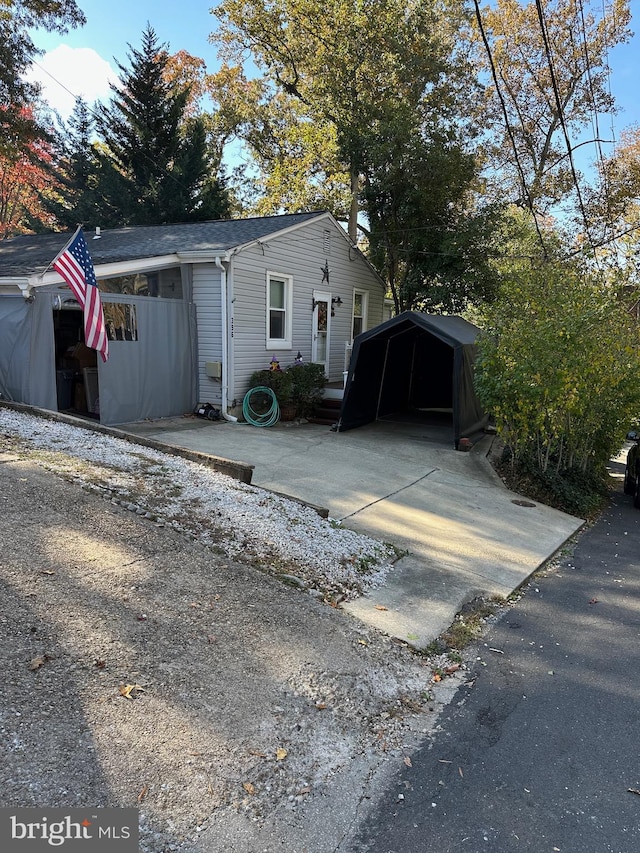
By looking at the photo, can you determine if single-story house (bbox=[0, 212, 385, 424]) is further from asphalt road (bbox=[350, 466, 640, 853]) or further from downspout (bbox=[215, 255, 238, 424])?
asphalt road (bbox=[350, 466, 640, 853])

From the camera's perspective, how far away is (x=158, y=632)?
2906 millimetres

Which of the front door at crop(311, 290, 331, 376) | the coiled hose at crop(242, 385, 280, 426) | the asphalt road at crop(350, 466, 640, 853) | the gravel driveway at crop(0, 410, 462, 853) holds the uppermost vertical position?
the front door at crop(311, 290, 331, 376)

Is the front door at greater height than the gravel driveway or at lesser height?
greater

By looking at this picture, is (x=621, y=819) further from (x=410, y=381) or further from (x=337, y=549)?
(x=410, y=381)

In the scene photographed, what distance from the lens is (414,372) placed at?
13469 mm

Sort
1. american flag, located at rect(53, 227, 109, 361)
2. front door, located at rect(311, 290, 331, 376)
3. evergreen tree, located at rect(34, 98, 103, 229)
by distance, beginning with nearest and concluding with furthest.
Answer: american flag, located at rect(53, 227, 109, 361) → front door, located at rect(311, 290, 331, 376) → evergreen tree, located at rect(34, 98, 103, 229)

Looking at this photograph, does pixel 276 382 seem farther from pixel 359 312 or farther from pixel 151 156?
pixel 151 156

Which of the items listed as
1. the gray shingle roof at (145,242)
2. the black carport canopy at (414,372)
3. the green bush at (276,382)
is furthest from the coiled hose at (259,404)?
the gray shingle roof at (145,242)

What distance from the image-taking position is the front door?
1263 cm

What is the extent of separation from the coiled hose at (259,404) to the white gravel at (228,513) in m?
4.47

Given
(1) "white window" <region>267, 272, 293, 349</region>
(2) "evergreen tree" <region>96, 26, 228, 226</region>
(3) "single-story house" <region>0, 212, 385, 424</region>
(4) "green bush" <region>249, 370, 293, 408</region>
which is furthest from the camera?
(2) "evergreen tree" <region>96, 26, 228, 226</region>

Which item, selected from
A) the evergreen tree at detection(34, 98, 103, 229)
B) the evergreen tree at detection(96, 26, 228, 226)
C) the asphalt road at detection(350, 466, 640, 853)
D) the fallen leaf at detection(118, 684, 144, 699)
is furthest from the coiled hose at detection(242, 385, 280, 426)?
the evergreen tree at detection(34, 98, 103, 229)

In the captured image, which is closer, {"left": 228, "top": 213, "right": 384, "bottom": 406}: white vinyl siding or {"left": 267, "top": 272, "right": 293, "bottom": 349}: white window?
{"left": 228, "top": 213, "right": 384, "bottom": 406}: white vinyl siding

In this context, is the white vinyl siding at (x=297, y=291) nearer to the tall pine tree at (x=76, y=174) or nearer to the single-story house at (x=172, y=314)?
the single-story house at (x=172, y=314)
